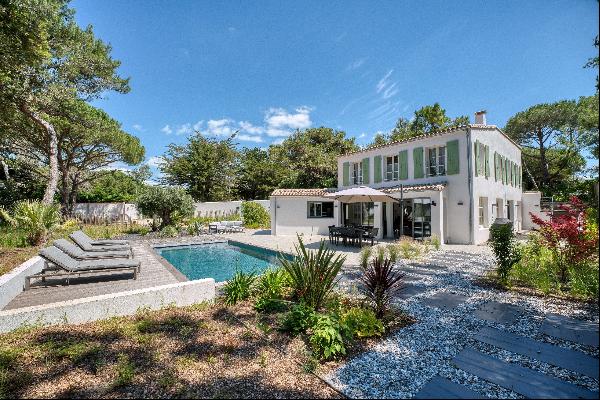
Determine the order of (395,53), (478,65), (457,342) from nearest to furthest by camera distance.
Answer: (457,342), (478,65), (395,53)

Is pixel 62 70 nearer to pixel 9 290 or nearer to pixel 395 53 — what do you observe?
pixel 9 290

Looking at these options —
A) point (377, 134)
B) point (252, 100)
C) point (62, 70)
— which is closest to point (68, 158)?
point (62, 70)

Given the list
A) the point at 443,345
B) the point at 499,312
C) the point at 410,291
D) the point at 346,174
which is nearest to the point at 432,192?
the point at 346,174

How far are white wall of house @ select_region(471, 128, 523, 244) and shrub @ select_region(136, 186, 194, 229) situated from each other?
1762 centimetres

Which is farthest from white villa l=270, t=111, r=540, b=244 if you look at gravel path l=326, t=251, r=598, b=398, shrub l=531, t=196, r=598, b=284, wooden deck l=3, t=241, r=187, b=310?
wooden deck l=3, t=241, r=187, b=310

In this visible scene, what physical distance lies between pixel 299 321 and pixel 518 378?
274 cm

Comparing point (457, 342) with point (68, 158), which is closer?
point (457, 342)

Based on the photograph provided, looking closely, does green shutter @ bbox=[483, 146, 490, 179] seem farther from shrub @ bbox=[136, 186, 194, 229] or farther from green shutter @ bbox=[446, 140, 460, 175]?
shrub @ bbox=[136, 186, 194, 229]

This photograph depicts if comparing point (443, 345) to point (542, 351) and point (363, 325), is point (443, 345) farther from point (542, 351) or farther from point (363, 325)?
point (542, 351)

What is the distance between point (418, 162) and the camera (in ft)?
51.8

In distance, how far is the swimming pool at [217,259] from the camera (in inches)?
391

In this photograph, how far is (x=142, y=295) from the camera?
5250 millimetres

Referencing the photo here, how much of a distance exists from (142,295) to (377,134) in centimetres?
3152

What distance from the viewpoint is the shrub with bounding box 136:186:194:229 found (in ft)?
58.0
